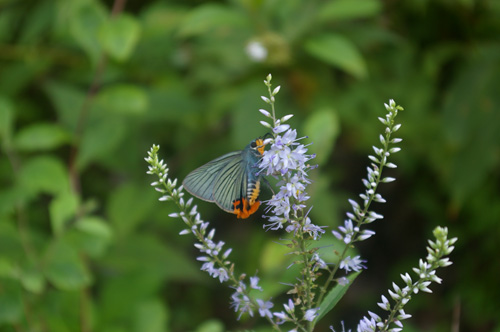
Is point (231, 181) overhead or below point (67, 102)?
overhead

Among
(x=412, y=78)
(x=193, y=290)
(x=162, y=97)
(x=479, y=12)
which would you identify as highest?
(x=479, y=12)

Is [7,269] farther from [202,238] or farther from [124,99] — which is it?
[202,238]

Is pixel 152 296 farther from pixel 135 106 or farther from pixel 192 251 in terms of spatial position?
pixel 192 251

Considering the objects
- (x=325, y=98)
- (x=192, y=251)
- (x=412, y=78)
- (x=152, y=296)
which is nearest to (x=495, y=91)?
(x=412, y=78)

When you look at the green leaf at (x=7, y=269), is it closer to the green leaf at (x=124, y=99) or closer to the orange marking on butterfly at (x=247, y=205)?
the green leaf at (x=124, y=99)

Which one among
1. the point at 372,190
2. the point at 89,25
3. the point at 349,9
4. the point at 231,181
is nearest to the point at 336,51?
the point at 349,9

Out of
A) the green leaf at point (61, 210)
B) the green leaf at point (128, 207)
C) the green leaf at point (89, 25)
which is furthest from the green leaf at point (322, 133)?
the green leaf at point (128, 207)
